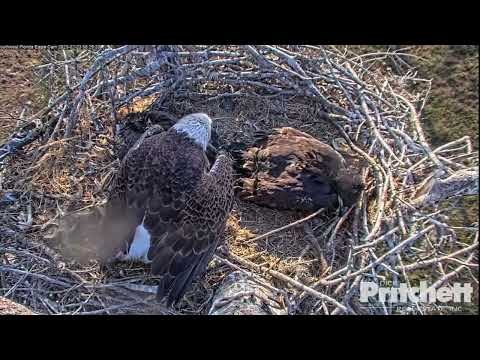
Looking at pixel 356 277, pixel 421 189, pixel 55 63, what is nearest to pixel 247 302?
pixel 356 277

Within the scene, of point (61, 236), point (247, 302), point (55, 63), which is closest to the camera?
point (247, 302)

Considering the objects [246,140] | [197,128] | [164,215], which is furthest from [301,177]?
[164,215]

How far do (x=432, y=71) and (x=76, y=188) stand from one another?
110 inches

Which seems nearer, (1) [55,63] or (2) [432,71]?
(1) [55,63]

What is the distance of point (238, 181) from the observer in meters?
3.31

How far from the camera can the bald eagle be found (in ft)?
9.05

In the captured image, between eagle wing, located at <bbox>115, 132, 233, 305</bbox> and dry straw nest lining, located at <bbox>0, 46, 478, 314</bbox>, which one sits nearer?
eagle wing, located at <bbox>115, 132, 233, 305</bbox>

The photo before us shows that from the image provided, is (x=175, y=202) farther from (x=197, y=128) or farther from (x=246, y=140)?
(x=246, y=140)

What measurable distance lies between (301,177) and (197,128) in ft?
2.39

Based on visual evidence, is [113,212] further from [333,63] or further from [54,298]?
[333,63]

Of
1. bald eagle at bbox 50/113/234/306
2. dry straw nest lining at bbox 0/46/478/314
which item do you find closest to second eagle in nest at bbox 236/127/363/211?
dry straw nest lining at bbox 0/46/478/314

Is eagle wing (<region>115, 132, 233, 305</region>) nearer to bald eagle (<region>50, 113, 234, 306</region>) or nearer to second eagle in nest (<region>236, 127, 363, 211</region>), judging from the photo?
bald eagle (<region>50, 113, 234, 306</region>)

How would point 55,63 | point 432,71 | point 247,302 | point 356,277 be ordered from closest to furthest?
point 247,302, point 356,277, point 55,63, point 432,71

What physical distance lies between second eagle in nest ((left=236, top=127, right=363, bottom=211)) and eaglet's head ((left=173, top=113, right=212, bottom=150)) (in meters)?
0.35
